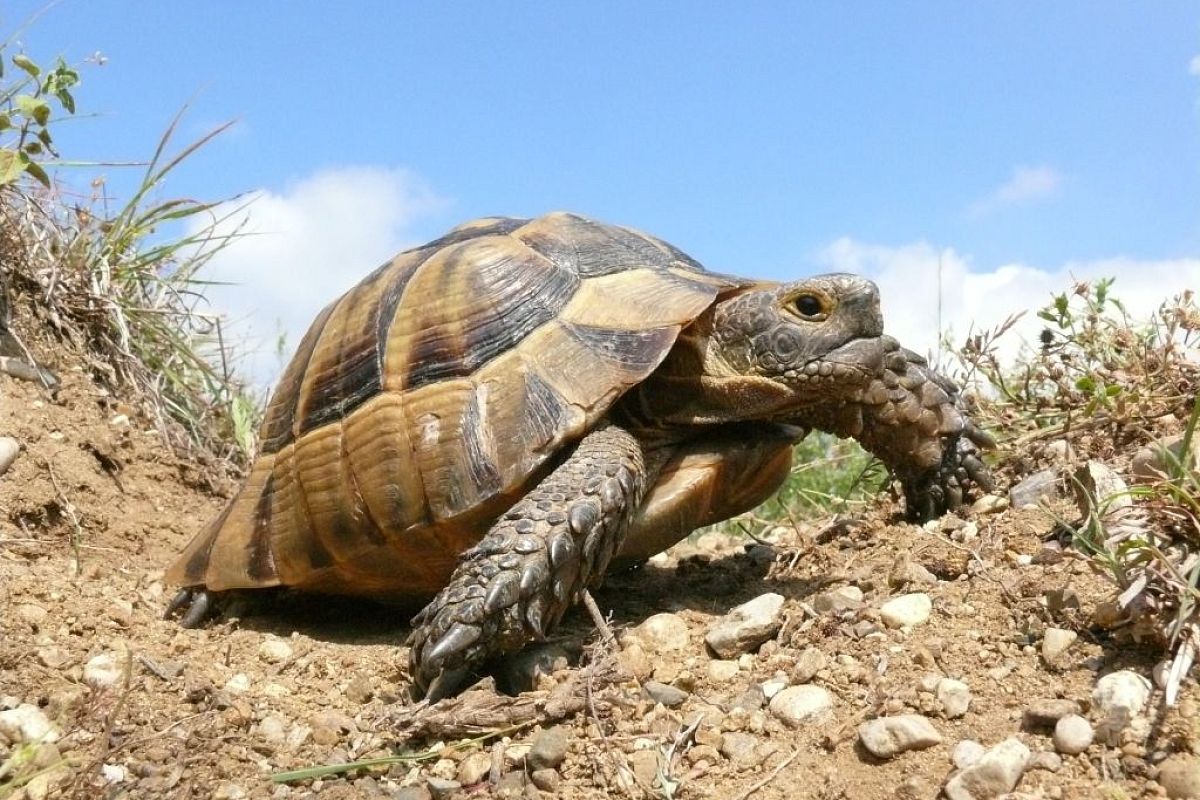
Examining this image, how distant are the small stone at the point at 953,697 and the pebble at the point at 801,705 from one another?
24 centimetres

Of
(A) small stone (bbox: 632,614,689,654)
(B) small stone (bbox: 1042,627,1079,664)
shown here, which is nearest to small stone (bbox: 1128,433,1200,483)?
(B) small stone (bbox: 1042,627,1079,664)

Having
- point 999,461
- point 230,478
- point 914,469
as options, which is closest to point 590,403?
point 914,469

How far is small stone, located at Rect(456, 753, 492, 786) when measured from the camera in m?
2.32

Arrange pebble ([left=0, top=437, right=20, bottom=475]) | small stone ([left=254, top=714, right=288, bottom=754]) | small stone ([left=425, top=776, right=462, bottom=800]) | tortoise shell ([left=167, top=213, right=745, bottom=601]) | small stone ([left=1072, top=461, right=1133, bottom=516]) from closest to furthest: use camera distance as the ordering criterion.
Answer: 1. small stone ([left=425, top=776, right=462, bottom=800])
2. small stone ([left=254, top=714, right=288, bottom=754])
3. small stone ([left=1072, top=461, right=1133, bottom=516])
4. tortoise shell ([left=167, top=213, right=745, bottom=601])
5. pebble ([left=0, top=437, right=20, bottom=475])

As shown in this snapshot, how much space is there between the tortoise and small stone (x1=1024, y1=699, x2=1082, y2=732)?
1.16 m

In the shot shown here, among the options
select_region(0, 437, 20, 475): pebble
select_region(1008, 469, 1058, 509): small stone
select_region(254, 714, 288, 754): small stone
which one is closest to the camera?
select_region(254, 714, 288, 754): small stone

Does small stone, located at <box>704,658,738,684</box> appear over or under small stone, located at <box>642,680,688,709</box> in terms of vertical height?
over

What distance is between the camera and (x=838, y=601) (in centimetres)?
283

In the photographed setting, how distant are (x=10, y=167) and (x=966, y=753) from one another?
4808 millimetres

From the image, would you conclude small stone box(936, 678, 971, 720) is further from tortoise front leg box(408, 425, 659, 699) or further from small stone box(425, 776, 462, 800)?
small stone box(425, 776, 462, 800)

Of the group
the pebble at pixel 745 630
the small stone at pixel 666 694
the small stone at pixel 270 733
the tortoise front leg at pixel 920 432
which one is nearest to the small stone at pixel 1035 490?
the tortoise front leg at pixel 920 432

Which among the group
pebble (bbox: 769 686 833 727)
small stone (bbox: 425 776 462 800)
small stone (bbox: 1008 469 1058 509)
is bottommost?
small stone (bbox: 425 776 462 800)

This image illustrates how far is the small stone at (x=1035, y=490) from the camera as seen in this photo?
11.6ft

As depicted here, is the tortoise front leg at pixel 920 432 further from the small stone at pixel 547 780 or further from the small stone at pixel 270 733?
the small stone at pixel 270 733
